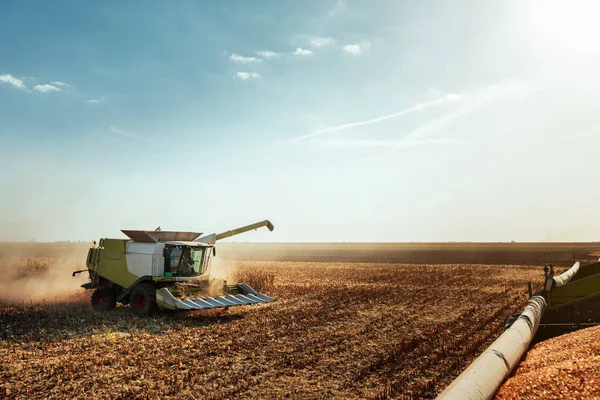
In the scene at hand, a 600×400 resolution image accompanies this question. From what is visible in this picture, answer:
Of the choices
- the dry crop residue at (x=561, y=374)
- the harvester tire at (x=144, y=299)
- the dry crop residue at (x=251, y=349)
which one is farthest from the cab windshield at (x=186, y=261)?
the dry crop residue at (x=561, y=374)

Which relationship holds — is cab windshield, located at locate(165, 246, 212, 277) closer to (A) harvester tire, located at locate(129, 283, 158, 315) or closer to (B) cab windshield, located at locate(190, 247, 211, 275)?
(B) cab windshield, located at locate(190, 247, 211, 275)

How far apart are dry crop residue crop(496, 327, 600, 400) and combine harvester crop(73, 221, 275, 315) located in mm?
10217

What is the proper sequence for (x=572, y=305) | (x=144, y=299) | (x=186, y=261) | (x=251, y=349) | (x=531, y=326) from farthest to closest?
1. (x=186, y=261)
2. (x=144, y=299)
3. (x=572, y=305)
4. (x=251, y=349)
5. (x=531, y=326)

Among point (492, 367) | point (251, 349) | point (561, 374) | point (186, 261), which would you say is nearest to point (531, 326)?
point (561, 374)

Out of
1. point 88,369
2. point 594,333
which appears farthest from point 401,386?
point 88,369

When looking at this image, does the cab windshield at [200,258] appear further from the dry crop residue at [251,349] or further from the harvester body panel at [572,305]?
the harvester body panel at [572,305]

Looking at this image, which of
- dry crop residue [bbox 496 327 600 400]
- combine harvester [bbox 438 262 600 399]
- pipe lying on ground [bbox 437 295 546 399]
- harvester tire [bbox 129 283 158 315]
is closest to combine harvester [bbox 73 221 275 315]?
harvester tire [bbox 129 283 158 315]

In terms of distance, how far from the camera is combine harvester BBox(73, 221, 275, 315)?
1523 cm

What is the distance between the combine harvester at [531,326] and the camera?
5.02 m

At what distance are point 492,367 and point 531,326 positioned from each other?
313 cm

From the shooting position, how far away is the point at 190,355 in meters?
9.98

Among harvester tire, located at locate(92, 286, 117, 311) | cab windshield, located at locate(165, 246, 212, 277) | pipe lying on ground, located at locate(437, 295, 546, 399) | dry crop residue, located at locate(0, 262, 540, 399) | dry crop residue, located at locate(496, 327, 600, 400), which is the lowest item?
dry crop residue, located at locate(0, 262, 540, 399)

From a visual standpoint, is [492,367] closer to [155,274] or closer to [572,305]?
[572,305]

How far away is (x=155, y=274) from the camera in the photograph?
15.7 meters
